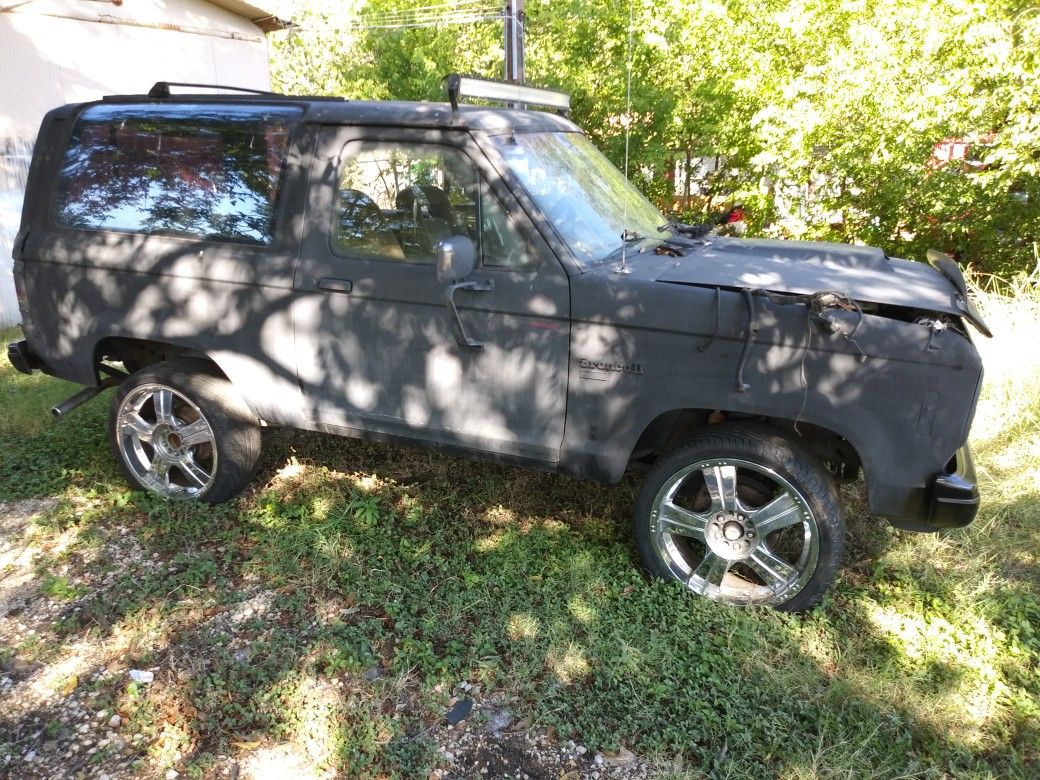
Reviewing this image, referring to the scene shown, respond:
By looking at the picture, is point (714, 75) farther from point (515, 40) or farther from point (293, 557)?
point (293, 557)

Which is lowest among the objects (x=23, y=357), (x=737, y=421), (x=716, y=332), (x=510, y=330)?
(x=23, y=357)

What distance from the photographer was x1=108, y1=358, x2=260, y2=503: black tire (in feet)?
13.8

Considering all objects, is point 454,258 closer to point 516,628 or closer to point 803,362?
point 803,362

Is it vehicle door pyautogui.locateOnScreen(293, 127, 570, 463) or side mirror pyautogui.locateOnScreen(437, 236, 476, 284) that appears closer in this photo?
side mirror pyautogui.locateOnScreen(437, 236, 476, 284)

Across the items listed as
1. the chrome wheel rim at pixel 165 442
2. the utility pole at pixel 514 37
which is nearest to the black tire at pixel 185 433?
the chrome wheel rim at pixel 165 442

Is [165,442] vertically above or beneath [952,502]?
beneath

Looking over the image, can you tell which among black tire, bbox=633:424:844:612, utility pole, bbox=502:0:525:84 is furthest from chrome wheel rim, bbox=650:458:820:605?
utility pole, bbox=502:0:525:84

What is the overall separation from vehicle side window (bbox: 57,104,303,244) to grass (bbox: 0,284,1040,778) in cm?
157

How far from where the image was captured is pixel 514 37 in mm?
9297

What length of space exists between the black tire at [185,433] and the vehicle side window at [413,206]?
3.84 ft

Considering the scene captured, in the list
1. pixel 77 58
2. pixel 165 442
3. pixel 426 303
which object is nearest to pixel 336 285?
pixel 426 303

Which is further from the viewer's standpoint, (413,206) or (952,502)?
(413,206)

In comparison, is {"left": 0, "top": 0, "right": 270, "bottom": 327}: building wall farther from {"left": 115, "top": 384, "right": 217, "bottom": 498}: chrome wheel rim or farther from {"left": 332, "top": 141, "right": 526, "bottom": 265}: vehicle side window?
{"left": 332, "top": 141, "right": 526, "bottom": 265}: vehicle side window

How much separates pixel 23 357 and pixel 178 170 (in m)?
1.57
